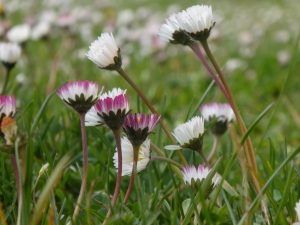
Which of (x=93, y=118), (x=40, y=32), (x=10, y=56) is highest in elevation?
(x=40, y=32)

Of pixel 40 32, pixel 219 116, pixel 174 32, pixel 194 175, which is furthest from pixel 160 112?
pixel 40 32

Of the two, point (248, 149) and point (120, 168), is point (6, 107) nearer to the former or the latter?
point (120, 168)

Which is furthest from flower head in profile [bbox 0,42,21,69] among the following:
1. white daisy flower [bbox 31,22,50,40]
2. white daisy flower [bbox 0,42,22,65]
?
white daisy flower [bbox 31,22,50,40]

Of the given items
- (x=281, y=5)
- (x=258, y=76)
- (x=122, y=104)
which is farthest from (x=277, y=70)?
(x=281, y=5)

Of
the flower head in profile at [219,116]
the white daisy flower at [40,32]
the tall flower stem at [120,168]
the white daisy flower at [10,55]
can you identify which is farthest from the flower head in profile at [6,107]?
the white daisy flower at [40,32]

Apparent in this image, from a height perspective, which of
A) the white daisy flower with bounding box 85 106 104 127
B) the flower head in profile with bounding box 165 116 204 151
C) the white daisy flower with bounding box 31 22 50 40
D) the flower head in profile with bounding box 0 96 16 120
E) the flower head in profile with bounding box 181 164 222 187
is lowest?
the flower head in profile with bounding box 181 164 222 187

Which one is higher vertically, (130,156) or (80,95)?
(80,95)

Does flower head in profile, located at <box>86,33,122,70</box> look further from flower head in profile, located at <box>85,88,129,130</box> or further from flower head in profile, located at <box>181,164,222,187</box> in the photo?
flower head in profile, located at <box>181,164,222,187</box>

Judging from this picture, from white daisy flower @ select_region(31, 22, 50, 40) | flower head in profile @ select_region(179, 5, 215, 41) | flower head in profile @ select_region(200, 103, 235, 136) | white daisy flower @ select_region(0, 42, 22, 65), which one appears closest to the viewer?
flower head in profile @ select_region(179, 5, 215, 41)
